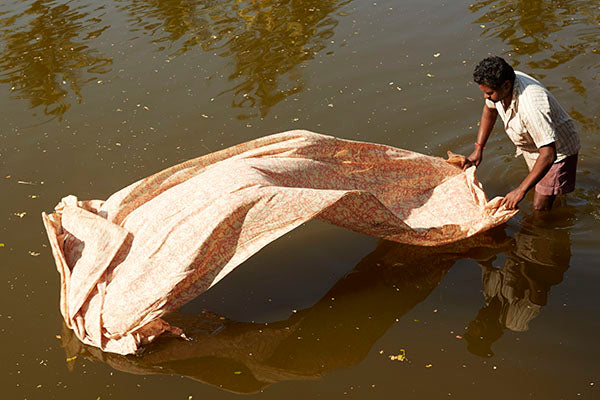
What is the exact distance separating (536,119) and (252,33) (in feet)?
19.5

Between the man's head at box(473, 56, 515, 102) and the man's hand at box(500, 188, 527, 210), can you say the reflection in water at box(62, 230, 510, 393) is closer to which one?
the man's hand at box(500, 188, 527, 210)

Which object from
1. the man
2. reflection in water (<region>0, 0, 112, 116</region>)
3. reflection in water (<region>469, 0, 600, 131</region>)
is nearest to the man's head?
the man

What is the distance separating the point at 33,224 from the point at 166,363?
99.4 inches

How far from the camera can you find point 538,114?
5.07 metres

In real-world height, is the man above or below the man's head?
below

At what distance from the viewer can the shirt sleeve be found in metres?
5.08

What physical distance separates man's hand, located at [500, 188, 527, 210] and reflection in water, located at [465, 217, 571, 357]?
0.52 meters

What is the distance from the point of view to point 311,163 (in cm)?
537

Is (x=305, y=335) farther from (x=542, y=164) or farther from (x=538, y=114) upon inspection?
(x=538, y=114)

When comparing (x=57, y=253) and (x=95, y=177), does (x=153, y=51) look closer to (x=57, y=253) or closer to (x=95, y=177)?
(x=95, y=177)

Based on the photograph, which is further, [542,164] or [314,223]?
[314,223]

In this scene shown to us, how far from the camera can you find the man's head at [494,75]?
503cm

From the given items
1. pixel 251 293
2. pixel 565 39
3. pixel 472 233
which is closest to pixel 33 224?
pixel 251 293

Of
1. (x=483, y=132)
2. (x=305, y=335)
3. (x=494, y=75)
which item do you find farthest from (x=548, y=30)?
(x=305, y=335)
